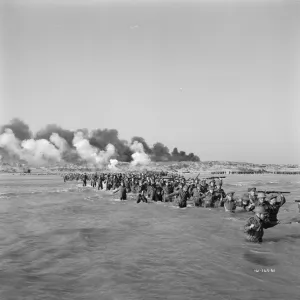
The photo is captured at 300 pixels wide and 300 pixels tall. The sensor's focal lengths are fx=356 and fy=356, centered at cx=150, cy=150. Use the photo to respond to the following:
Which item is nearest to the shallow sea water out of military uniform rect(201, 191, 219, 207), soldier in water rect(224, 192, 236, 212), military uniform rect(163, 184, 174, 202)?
soldier in water rect(224, 192, 236, 212)

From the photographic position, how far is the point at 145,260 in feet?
38.7

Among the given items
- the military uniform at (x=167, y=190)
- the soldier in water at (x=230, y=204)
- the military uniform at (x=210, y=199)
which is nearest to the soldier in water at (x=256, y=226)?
the soldier in water at (x=230, y=204)

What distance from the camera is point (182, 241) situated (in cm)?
1466

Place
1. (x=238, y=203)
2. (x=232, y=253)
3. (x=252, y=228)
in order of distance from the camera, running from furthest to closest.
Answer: (x=238, y=203)
(x=252, y=228)
(x=232, y=253)

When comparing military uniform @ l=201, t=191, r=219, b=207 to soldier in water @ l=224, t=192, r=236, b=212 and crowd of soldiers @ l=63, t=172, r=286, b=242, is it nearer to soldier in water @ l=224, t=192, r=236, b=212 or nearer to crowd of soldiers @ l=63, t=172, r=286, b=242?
crowd of soldiers @ l=63, t=172, r=286, b=242

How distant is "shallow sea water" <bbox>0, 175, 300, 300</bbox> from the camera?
910cm

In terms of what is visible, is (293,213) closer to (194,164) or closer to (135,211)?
(135,211)

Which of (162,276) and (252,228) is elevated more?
(252,228)

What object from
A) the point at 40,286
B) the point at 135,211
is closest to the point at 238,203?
the point at 135,211

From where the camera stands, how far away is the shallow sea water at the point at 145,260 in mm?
9102

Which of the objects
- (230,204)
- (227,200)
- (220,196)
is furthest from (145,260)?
(220,196)

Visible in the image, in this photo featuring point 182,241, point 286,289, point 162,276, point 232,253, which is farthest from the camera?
point 182,241

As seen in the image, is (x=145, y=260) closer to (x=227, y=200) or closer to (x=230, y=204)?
(x=230, y=204)

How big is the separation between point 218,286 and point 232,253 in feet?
10.9
